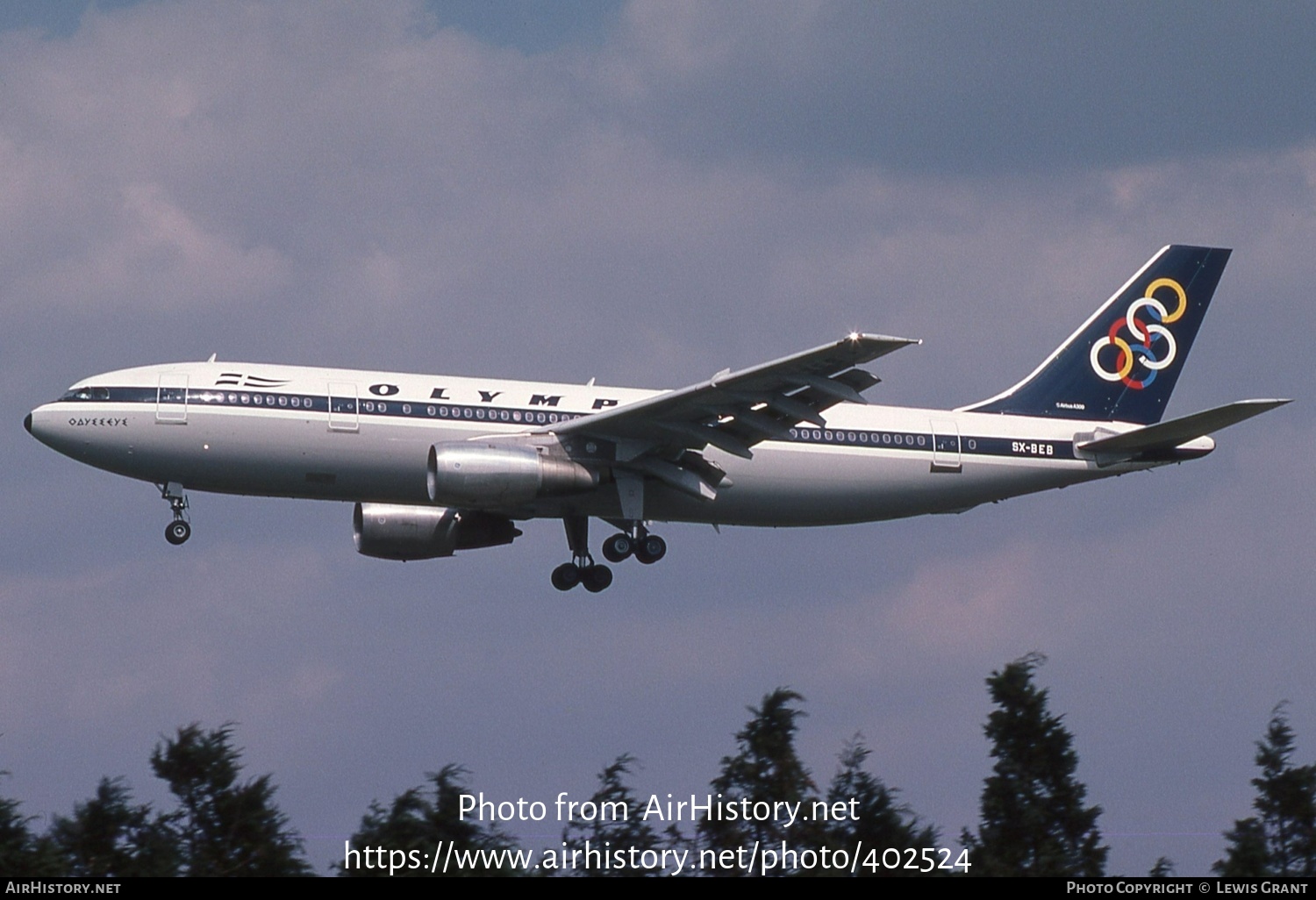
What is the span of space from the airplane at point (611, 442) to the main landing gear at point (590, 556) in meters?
0.05

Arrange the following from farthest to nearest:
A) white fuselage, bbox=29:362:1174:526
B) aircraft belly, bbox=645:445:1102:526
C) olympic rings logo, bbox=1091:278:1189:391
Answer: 1. olympic rings logo, bbox=1091:278:1189:391
2. aircraft belly, bbox=645:445:1102:526
3. white fuselage, bbox=29:362:1174:526

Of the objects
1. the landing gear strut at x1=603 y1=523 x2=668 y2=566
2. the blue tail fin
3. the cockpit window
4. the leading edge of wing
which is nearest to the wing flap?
the leading edge of wing

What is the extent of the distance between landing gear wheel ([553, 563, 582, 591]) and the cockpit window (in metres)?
11.4

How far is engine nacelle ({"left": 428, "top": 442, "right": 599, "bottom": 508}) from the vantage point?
39.7 m

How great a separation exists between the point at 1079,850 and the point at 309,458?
17.8m

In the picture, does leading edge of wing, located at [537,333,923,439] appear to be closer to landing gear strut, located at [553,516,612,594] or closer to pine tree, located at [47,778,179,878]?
landing gear strut, located at [553,516,612,594]

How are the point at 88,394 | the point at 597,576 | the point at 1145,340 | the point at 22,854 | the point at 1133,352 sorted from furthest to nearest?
1. the point at 1145,340
2. the point at 1133,352
3. the point at 597,576
4. the point at 88,394
5. the point at 22,854

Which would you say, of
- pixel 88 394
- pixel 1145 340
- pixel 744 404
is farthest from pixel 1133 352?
Result: pixel 88 394

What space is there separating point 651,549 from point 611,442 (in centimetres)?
357

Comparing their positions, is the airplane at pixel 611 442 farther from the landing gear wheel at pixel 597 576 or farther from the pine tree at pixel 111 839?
the pine tree at pixel 111 839

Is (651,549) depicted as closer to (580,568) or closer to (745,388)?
(580,568)

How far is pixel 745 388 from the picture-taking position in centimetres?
4016

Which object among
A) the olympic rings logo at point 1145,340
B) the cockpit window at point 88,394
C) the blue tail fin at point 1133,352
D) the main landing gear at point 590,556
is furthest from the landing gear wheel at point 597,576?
the olympic rings logo at point 1145,340
